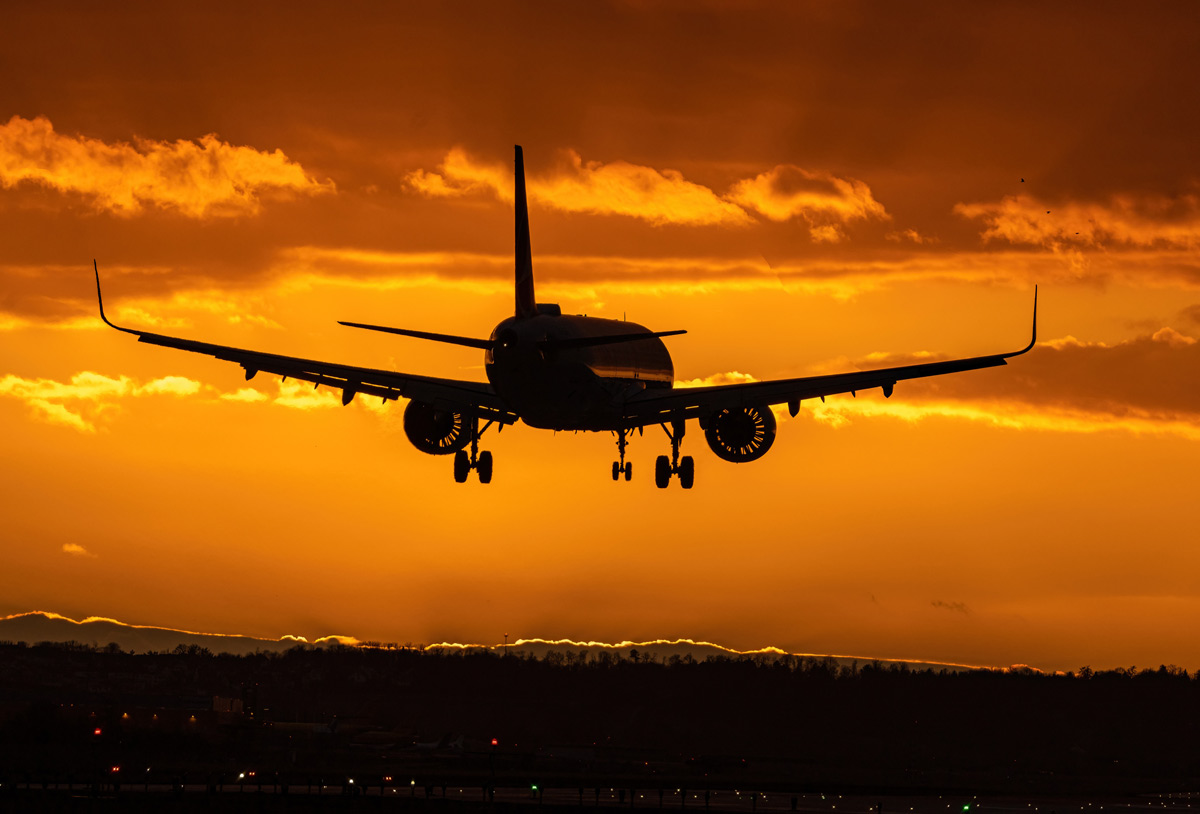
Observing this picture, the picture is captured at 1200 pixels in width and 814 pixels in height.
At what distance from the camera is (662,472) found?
266ft

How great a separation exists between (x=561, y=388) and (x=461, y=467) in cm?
866

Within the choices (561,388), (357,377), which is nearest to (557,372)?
(561,388)

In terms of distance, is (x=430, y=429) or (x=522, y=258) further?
(x=430, y=429)

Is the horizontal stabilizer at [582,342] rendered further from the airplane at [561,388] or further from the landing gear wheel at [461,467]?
the landing gear wheel at [461,467]

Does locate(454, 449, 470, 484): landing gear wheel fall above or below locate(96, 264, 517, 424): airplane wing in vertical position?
below

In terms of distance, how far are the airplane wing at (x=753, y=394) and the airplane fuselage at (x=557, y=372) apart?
4.92 ft

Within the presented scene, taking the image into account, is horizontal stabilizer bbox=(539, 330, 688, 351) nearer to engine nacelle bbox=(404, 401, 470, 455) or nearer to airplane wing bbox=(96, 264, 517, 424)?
airplane wing bbox=(96, 264, 517, 424)

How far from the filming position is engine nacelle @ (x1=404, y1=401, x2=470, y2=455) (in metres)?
A: 86.3

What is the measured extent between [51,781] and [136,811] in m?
33.6

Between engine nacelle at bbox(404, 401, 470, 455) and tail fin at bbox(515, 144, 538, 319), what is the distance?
10.6 meters

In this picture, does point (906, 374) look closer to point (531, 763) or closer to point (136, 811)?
point (136, 811)

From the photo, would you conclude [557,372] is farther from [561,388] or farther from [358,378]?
[358,378]

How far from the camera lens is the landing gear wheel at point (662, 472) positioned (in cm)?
8094

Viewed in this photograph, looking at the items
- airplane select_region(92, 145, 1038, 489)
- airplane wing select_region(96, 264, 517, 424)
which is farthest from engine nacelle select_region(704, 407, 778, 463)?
airplane wing select_region(96, 264, 517, 424)
